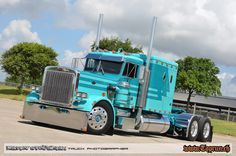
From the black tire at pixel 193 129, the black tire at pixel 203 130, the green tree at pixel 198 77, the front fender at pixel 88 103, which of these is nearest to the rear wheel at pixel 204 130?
the black tire at pixel 203 130

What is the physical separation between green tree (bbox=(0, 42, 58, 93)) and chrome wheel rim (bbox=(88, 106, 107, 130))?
48763 millimetres

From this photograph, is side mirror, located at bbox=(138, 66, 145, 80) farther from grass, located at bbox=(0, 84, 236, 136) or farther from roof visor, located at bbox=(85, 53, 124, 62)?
grass, located at bbox=(0, 84, 236, 136)

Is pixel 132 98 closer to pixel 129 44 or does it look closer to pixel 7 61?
pixel 129 44

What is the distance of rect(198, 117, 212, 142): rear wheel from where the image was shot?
19.5 m

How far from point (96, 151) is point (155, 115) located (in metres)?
7.44

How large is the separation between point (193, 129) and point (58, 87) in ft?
24.5

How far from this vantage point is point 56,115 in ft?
47.8

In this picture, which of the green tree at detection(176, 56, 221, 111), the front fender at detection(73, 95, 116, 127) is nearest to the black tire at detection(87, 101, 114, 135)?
the front fender at detection(73, 95, 116, 127)

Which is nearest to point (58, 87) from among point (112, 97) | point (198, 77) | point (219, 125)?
point (112, 97)

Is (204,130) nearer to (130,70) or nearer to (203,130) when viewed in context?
(203,130)

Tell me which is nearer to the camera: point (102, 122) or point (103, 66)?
point (102, 122)

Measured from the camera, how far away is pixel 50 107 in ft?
48.2

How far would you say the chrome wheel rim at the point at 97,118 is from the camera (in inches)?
569

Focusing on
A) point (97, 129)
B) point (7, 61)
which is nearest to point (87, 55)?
point (97, 129)
